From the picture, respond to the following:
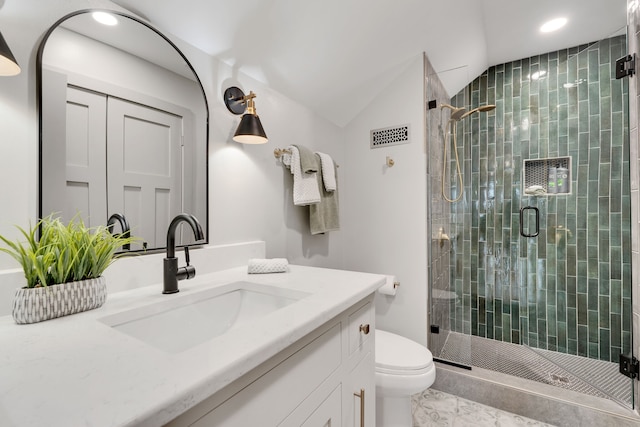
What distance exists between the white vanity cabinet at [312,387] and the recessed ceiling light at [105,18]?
1174mm

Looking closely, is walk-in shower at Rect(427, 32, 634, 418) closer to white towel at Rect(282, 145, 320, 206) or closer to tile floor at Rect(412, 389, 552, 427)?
tile floor at Rect(412, 389, 552, 427)

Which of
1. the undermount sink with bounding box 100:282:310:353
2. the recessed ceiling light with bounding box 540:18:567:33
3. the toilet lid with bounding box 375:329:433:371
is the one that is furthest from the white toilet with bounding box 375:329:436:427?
the recessed ceiling light with bounding box 540:18:567:33

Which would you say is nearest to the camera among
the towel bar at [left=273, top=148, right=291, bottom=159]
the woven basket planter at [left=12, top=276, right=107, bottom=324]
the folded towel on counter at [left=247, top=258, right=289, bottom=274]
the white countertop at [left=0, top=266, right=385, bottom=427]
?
the white countertop at [left=0, top=266, right=385, bottom=427]

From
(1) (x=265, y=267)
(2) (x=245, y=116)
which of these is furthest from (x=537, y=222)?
(2) (x=245, y=116)

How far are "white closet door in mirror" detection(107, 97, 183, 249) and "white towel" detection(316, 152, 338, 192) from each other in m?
0.89

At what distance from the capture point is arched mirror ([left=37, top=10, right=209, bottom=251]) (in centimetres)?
85

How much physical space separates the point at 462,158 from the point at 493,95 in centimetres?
73

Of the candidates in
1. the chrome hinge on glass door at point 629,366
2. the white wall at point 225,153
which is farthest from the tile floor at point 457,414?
the white wall at point 225,153

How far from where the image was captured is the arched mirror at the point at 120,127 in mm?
852

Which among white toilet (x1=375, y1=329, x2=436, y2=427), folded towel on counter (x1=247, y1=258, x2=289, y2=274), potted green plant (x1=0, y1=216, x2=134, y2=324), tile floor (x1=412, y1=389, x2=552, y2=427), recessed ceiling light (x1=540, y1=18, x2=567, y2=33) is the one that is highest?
recessed ceiling light (x1=540, y1=18, x2=567, y2=33)

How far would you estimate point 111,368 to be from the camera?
0.45 meters

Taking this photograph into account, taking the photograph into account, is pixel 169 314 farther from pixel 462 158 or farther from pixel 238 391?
pixel 462 158

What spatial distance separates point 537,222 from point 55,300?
9.10ft

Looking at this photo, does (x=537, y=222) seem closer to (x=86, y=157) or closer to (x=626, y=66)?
(x=626, y=66)
